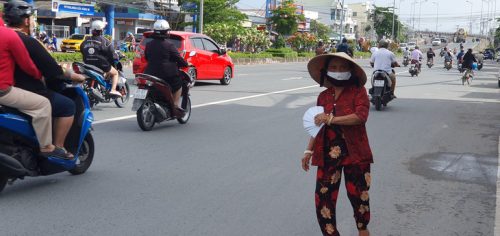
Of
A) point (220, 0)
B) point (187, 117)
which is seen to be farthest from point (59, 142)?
point (220, 0)

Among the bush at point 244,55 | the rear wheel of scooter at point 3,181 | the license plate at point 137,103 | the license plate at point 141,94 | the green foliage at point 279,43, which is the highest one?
the green foliage at point 279,43

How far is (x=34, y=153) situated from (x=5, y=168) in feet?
1.29

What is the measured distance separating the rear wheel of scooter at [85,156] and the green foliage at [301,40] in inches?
1896

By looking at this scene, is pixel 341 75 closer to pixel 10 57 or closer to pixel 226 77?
pixel 10 57

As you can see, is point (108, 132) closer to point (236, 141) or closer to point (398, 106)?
point (236, 141)

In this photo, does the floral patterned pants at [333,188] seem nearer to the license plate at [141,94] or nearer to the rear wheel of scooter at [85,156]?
the rear wheel of scooter at [85,156]

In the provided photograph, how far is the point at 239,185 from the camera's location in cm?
643

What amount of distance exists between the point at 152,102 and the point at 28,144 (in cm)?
419

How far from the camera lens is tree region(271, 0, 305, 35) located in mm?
57750

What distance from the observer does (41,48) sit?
5531 millimetres

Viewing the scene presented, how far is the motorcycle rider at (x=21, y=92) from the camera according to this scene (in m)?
5.33

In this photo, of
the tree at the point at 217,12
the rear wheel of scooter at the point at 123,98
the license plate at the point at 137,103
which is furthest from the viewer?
the tree at the point at 217,12

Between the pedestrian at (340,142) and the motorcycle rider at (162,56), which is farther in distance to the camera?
the motorcycle rider at (162,56)

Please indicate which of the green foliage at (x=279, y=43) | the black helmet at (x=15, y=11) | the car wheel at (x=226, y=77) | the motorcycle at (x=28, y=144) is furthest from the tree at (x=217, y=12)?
the black helmet at (x=15, y=11)
